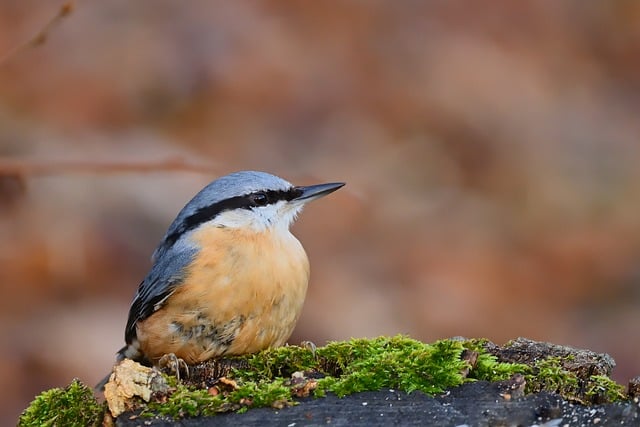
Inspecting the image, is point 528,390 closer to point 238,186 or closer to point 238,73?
point 238,186

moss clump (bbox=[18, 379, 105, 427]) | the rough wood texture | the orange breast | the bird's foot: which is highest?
the orange breast

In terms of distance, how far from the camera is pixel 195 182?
8125 millimetres

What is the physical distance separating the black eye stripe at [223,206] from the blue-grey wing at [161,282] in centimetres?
10

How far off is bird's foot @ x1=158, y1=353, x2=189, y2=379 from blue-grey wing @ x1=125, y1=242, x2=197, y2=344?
46 centimetres

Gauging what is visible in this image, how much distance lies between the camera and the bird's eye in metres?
5.08

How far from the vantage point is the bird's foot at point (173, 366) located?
401 centimetres

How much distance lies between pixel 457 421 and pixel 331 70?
22.3ft

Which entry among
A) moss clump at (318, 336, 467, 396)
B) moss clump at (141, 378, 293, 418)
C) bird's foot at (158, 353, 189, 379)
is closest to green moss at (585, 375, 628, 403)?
moss clump at (318, 336, 467, 396)

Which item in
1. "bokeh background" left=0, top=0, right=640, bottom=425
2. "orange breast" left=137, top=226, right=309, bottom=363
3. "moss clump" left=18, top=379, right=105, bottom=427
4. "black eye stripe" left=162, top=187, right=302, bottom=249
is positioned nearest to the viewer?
"moss clump" left=18, top=379, right=105, bottom=427

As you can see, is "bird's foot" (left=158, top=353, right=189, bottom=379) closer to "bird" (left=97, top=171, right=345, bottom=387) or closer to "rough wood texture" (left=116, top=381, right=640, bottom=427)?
"bird" (left=97, top=171, right=345, bottom=387)

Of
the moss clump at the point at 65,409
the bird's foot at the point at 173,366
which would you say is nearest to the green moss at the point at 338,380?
the moss clump at the point at 65,409

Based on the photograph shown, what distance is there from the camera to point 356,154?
30.3ft

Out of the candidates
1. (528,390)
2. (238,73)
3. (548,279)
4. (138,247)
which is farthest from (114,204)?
(528,390)

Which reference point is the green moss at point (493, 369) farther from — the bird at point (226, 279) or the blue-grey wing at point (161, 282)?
the blue-grey wing at point (161, 282)
